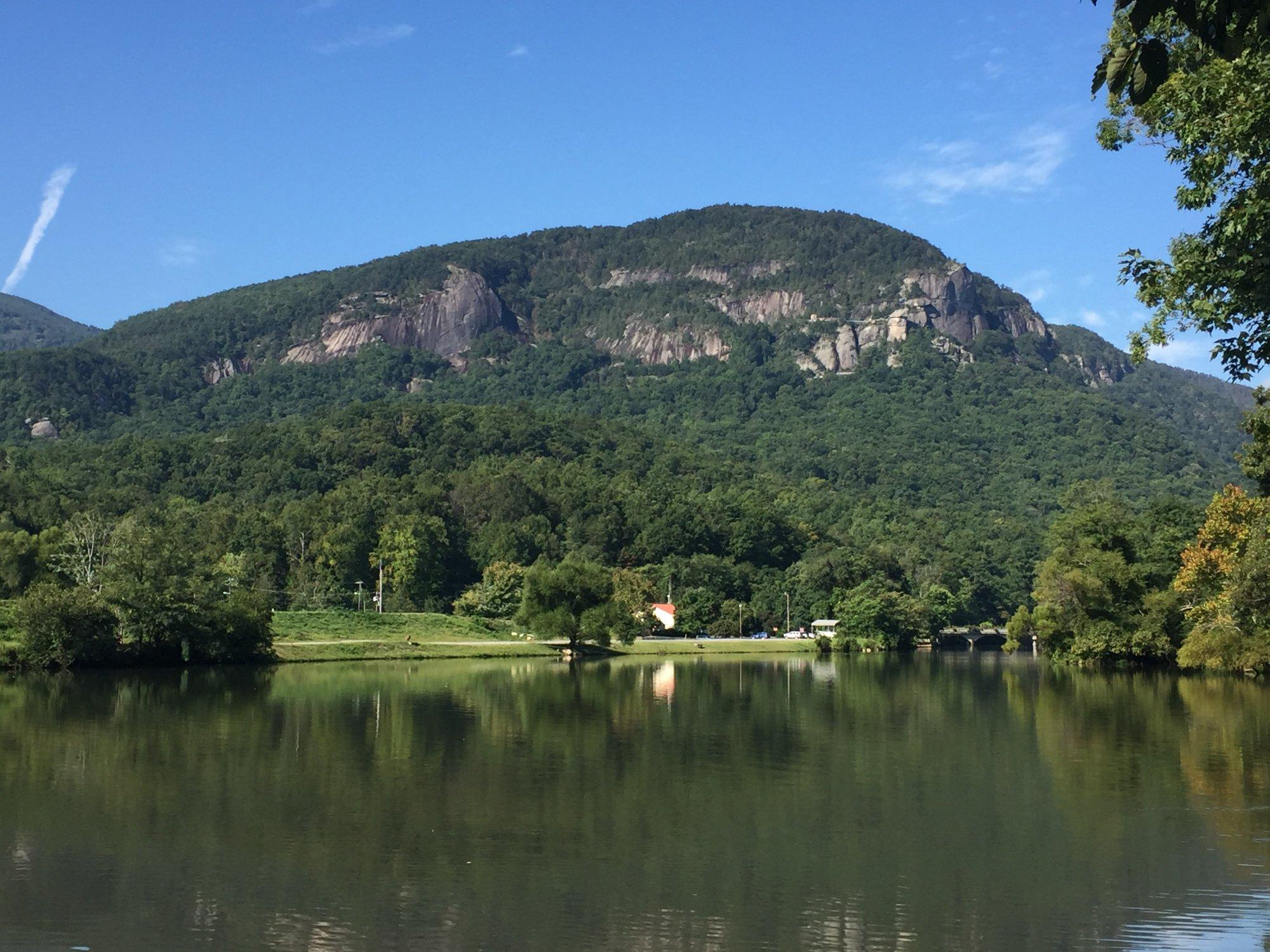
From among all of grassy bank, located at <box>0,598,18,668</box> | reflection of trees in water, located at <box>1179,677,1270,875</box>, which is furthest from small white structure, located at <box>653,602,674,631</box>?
reflection of trees in water, located at <box>1179,677,1270,875</box>

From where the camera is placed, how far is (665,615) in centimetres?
13288

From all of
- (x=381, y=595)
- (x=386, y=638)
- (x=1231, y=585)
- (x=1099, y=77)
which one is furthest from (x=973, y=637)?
(x=1099, y=77)

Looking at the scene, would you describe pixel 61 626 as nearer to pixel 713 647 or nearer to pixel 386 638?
pixel 386 638

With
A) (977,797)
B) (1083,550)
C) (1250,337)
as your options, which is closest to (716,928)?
(977,797)

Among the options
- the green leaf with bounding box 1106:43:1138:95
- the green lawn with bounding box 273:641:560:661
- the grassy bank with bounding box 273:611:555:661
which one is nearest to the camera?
the green leaf with bounding box 1106:43:1138:95

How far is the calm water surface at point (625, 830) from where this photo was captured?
14711 mm

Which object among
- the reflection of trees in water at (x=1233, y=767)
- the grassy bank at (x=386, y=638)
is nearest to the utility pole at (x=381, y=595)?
the grassy bank at (x=386, y=638)

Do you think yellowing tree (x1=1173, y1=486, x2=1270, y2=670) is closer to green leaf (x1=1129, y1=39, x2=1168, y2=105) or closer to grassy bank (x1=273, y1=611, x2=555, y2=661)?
green leaf (x1=1129, y1=39, x2=1168, y2=105)

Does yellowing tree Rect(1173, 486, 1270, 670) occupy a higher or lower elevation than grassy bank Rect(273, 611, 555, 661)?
higher

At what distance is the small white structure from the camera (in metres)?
132

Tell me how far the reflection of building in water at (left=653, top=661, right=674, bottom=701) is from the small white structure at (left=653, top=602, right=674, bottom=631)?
4754 cm

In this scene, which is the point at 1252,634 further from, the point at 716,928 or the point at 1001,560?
the point at 1001,560

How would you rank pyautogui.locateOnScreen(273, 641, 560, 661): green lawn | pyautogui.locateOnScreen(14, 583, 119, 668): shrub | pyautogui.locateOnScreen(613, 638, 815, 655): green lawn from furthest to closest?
pyautogui.locateOnScreen(613, 638, 815, 655): green lawn, pyautogui.locateOnScreen(273, 641, 560, 661): green lawn, pyautogui.locateOnScreen(14, 583, 119, 668): shrub

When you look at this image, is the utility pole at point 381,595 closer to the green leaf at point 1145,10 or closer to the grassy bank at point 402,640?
the grassy bank at point 402,640
